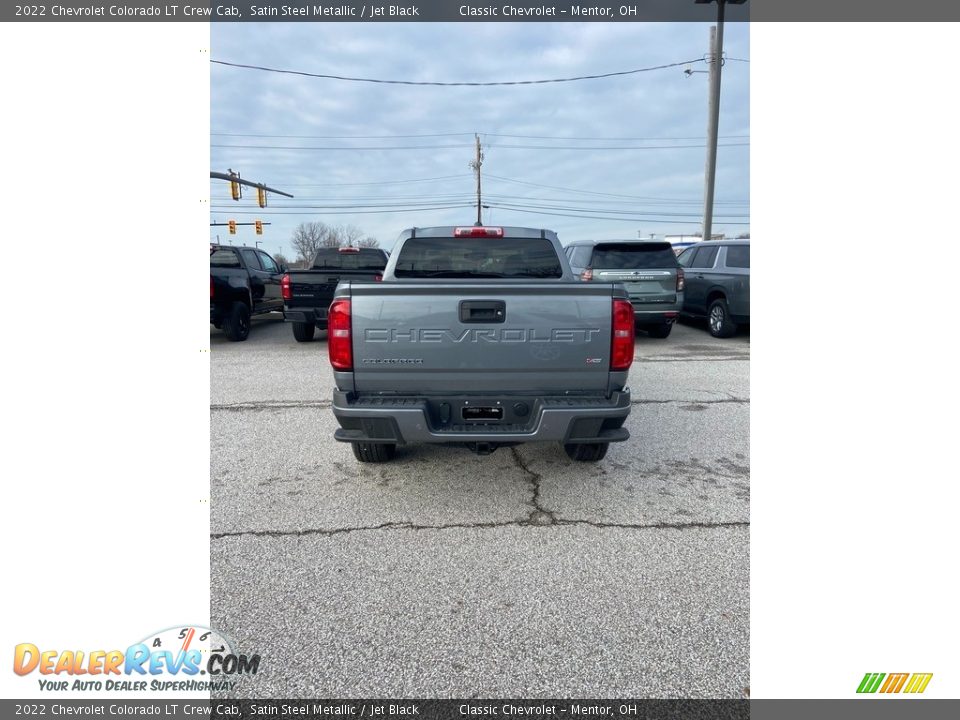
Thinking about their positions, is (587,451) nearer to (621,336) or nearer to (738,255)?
(621,336)

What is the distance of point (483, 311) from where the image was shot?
3389 millimetres

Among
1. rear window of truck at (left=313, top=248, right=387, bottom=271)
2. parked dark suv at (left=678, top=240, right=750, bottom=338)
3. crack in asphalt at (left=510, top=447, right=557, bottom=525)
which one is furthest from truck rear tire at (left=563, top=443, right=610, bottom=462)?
rear window of truck at (left=313, top=248, right=387, bottom=271)

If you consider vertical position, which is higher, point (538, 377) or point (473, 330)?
point (473, 330)

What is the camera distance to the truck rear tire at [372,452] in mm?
4195

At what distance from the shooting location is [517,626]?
8.02 feet

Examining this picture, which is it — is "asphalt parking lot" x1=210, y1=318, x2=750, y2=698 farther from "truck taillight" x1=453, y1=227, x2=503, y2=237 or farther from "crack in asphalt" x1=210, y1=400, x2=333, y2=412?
"truck taillight" x1=453, y1=227, x2=503, y2=237

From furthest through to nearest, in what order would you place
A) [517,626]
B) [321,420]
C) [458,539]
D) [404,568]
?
[321,420], [458,539], [404,568], [517,626]

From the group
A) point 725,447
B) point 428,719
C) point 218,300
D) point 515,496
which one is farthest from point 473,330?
point 218,300

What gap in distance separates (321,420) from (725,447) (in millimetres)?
3806

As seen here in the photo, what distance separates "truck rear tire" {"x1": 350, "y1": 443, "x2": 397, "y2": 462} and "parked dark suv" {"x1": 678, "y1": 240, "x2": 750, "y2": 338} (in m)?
8.36

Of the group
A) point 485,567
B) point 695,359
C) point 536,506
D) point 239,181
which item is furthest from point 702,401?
point 239,181

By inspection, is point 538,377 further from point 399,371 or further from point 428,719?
point 428,719

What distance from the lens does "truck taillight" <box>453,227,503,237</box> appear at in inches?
184

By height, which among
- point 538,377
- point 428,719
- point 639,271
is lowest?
point 428,719
